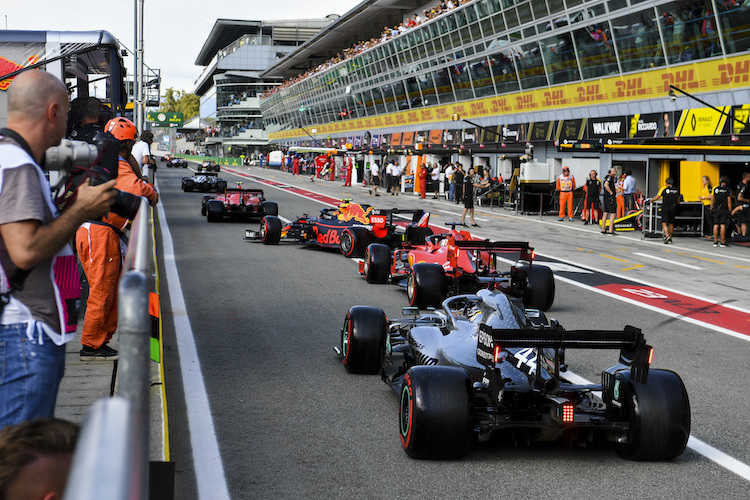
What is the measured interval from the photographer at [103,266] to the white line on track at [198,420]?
75 cm

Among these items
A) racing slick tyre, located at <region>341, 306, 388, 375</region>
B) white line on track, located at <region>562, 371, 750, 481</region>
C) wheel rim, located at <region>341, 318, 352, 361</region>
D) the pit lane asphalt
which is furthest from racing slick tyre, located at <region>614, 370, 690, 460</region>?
wheel rim, located at <region>341, 318, 352, 361</region>

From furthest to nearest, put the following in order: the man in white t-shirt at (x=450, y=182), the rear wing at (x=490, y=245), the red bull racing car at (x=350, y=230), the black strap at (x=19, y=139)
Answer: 1. the man in white t-shirt at (x=450, y=182)
2. the red bull racing car at (x=350, y=230)
3. the rear wing at (x=490, y=245)
4. the black strap at (x=19, y=139)

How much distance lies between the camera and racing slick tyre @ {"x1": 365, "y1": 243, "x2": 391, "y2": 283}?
12.8m

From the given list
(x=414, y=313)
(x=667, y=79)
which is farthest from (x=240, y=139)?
(x=414, y=313)

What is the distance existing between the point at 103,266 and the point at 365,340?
2.28m

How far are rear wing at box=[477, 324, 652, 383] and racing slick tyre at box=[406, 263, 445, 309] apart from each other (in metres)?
4.99

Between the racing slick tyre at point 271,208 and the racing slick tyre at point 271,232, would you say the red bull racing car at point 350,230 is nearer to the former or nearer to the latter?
the racing slick tyre at point 271,232

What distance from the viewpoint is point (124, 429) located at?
1401 millimetres

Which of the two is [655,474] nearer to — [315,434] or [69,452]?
[315,434]

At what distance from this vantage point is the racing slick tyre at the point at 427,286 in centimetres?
1041

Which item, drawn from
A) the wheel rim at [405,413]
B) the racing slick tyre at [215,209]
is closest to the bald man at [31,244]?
the wheel rim at [405,413]

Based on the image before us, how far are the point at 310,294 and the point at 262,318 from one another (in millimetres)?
1931

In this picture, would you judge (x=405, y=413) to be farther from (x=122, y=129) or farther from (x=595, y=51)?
(x=595, y=51)

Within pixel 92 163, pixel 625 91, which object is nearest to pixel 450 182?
pixel 625 91
